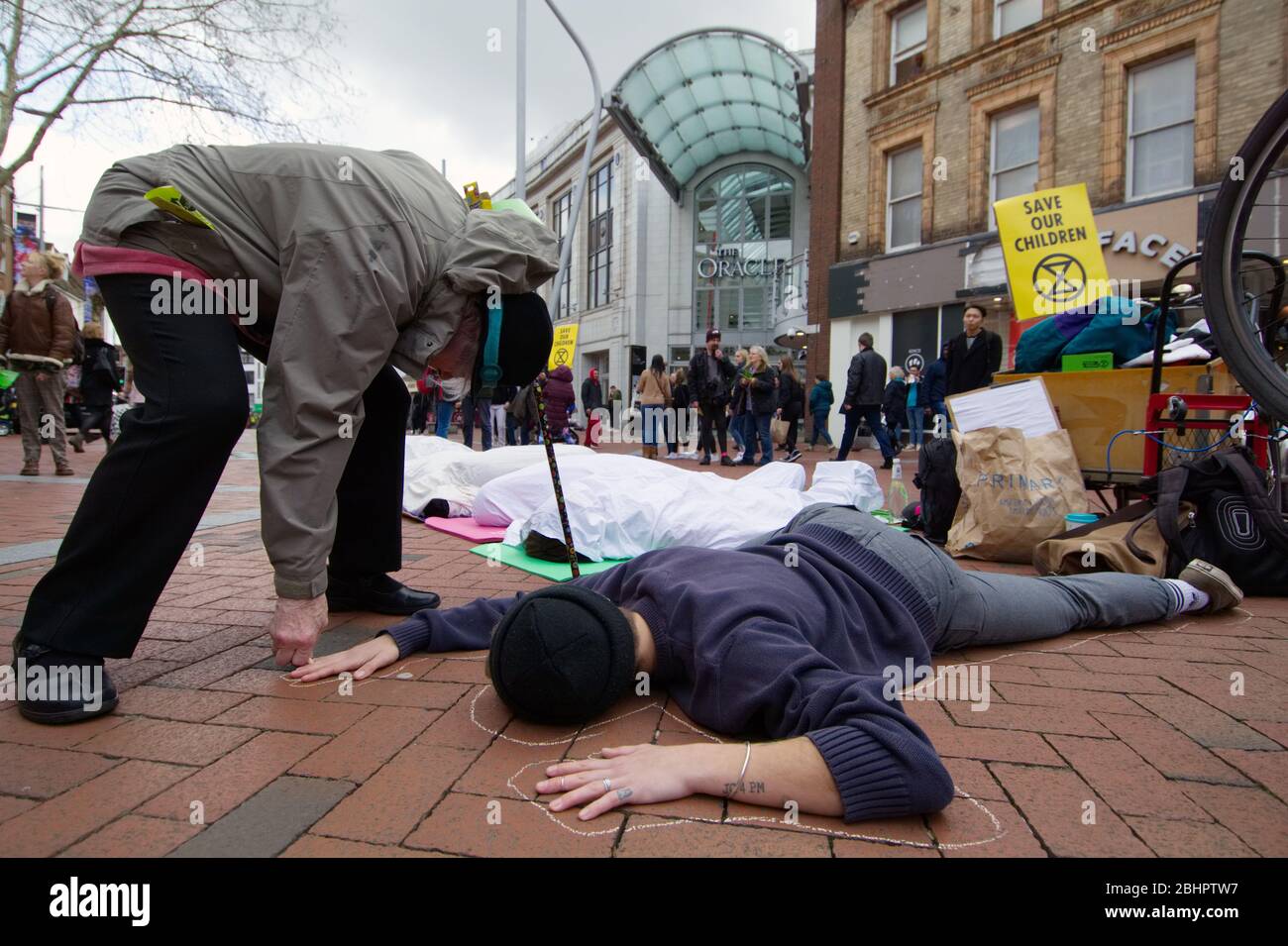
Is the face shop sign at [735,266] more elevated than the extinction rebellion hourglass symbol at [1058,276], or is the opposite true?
the face shop sign at [735,266]

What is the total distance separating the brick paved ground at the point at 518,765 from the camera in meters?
1.33

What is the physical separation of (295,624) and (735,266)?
26.8m

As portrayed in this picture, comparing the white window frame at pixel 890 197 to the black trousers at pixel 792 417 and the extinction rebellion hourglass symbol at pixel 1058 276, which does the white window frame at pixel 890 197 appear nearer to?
the black trousers at pixel 792 417

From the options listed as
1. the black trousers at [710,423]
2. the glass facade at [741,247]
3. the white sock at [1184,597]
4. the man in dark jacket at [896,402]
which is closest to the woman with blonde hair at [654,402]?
the black trousers at [710,423]

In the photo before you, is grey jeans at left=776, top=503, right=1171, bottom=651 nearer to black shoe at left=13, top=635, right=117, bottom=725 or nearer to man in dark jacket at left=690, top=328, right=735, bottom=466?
black shoe at left=13, top=635, right=117, bottom=725

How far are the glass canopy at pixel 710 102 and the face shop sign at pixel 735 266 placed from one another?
2976 millimetres

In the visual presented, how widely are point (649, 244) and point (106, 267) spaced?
90.2 feet

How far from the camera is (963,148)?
14.1m

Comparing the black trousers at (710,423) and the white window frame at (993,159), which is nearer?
the black trousers at (710,423)

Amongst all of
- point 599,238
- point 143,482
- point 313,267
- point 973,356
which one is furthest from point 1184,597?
point 599,238

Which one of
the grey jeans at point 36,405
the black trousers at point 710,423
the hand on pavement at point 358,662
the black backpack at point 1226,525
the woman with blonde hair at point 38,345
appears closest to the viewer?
the hand on pavement at point 358,662

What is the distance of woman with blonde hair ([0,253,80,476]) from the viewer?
700 centimetres
